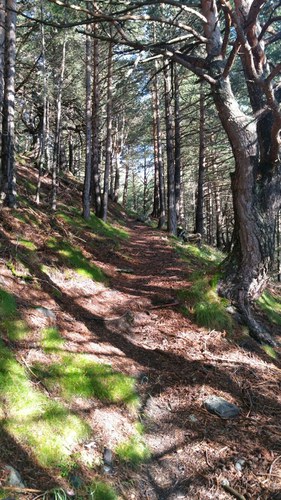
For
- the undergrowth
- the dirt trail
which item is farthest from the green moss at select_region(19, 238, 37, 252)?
the undergrowth

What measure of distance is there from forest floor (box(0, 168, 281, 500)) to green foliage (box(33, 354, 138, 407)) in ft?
0.04

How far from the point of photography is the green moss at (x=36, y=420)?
2828mm

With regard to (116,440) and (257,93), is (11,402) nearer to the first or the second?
(116,440)

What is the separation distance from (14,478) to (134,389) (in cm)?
180

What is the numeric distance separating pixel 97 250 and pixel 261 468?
22.5 feet

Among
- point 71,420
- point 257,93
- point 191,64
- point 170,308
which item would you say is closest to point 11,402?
point 71,420

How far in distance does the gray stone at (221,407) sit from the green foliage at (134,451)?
1.01m

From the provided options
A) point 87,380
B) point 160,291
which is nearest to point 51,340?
point 87,380

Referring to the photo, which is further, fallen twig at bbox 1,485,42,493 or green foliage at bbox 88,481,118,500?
green foliage at bbox 88,481,118,500

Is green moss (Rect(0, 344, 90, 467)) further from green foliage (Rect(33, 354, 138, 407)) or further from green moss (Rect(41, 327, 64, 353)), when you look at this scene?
green moss (Rect(41, 327, 64, 353))

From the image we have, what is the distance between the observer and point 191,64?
5945 millimetres

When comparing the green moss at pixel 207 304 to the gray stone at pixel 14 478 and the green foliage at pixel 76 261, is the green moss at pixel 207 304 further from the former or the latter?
the gray stone at pixel 14 478

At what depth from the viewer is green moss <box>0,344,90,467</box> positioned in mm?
2828

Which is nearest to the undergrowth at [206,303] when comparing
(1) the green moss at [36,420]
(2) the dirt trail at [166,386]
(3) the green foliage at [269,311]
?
(2) the dirt trail at [166,386]
